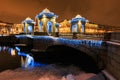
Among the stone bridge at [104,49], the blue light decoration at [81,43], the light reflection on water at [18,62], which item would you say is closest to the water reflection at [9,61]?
the light reflection on water at [18,62]

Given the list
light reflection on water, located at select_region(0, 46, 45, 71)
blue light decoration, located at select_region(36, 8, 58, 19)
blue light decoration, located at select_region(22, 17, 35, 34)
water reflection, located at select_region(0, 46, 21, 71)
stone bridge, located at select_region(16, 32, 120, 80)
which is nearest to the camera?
stone bridge, located at select_region(16, 32, 120, 80)

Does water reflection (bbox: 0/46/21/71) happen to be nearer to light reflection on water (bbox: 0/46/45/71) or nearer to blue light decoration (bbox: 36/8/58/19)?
light reflection on water (bbox: 0/46/45/71)

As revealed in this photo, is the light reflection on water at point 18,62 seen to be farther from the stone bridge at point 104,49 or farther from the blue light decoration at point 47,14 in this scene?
the blue light decoration at point 47,14

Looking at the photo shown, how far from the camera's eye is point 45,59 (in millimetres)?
45531

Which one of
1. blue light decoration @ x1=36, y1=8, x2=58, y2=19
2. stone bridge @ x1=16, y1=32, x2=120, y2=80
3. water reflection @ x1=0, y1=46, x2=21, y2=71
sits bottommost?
water reflection @ x1=0, y1=46, x2=21, y2=71

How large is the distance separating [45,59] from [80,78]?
21.0m

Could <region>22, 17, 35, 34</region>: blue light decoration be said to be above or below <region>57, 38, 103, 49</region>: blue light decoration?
above

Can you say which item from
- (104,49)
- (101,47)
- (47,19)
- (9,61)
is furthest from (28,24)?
(104,49)

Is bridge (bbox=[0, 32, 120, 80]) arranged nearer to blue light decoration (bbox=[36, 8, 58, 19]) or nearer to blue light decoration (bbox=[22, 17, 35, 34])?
blue light decoration (bbox=[36, 8, 58, 19])

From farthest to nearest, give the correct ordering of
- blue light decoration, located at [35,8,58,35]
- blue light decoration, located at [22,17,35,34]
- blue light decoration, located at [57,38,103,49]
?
blue light decoration, located at [22,17,35,34]
blue light decoration, located at [35,8,58,35]
blue light decoration, located at [57,38,103,49]

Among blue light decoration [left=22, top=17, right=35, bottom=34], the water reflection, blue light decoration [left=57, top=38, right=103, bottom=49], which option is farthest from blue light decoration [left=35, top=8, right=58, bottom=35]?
blue light decoration [left=57, top=38, right=103, bottom=49]

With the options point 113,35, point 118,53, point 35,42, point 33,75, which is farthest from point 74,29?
point 118,53

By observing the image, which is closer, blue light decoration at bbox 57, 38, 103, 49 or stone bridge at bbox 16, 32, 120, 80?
stone bridge at bbox 16, 32, 120, 80

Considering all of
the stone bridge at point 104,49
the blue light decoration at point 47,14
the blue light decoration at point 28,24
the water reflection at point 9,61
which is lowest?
the water reflection at point 9,61
